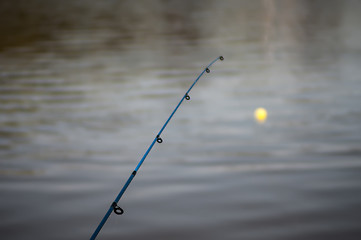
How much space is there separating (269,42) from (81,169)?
6.16m

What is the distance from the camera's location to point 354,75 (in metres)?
5.52

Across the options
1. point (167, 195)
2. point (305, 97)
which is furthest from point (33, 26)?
point (167, 195)

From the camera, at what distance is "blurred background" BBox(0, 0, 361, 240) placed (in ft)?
8.12

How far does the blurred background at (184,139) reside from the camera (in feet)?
8.12

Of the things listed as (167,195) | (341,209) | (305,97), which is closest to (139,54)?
(305,97)

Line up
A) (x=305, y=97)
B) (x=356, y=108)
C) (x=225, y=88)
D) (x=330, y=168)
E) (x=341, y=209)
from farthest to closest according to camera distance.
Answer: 1. (x=225, y=88)
2. (x=305, y=97)
3. (x=356, y=108)
4. (x=330, y=168)
5. (x=341, y=209)

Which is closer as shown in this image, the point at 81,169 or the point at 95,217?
the point at 95,217

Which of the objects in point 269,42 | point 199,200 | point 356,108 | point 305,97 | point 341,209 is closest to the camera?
point 341,209

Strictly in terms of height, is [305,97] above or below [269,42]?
below

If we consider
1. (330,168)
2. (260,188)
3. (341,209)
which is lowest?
(341,209)

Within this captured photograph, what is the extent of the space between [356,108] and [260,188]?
7.02ft

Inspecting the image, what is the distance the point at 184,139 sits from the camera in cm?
369

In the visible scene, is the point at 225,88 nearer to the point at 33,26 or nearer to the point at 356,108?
the point at 356,108

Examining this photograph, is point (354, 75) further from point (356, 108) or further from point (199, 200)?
point (199, 200)
